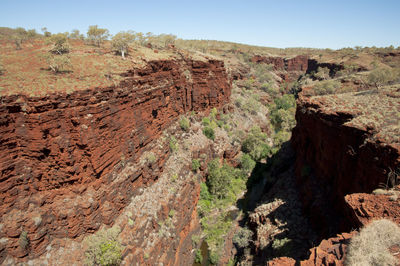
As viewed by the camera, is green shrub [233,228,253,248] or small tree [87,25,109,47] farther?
small tree [87,25,109,47]

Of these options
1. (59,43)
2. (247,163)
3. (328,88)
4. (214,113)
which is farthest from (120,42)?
(328,88)

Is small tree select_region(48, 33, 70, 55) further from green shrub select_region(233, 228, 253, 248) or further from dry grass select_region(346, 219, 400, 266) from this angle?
dry grass select_region(346, 219, 400, 266)

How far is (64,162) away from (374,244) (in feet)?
56.0

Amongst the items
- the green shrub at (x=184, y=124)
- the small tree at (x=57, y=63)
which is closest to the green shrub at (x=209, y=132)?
the green shrub at (x=184, y=124)

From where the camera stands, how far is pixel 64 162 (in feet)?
47.5

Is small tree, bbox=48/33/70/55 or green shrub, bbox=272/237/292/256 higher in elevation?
small tree, bbox=48/33/70/55

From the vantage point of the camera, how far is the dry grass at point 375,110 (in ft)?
41.4

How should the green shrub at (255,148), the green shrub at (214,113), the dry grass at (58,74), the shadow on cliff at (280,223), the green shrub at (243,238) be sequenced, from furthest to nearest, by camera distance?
the green shrub at (214,113) < the green shrub at (255,148) < the green shrub at (243,238) < the shadow on cliff at (280,223) < the dry grass at (58,74)

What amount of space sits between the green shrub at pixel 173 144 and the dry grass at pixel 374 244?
21.5m

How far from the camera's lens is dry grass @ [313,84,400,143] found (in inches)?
497

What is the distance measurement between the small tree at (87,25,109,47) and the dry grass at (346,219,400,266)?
32.5 m

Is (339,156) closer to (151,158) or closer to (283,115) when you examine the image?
(151,158)

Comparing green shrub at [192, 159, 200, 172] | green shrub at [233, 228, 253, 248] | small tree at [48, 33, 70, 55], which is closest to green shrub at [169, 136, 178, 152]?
green shrub at [192, 159, 200, 172]

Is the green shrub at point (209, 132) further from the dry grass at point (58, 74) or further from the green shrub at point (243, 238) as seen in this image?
the green shrub at point (243, 238)
